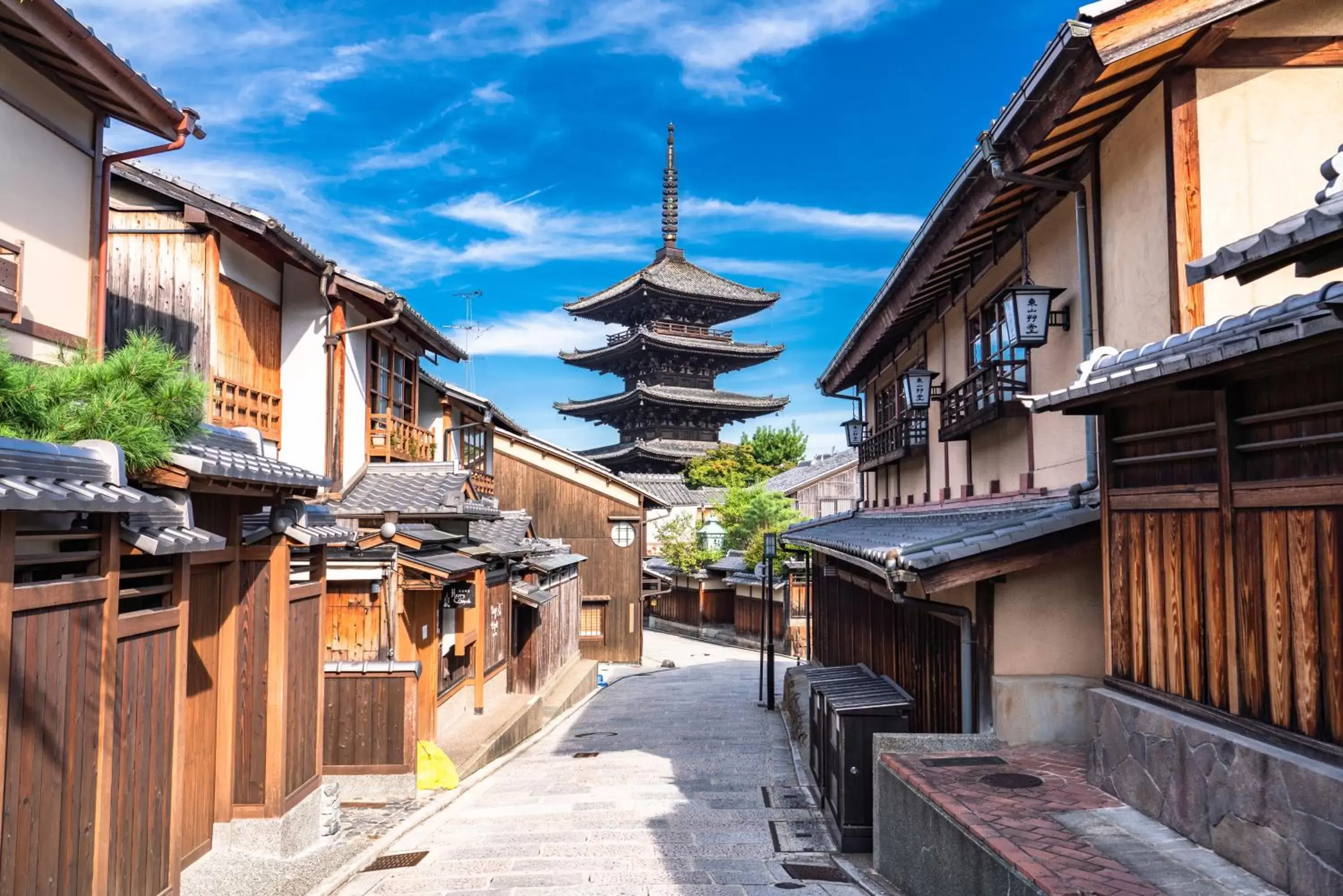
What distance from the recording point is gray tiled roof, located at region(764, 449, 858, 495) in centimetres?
5084

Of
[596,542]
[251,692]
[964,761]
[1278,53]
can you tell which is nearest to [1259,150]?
[1278,53]

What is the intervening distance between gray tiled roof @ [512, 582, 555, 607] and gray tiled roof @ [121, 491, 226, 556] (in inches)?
551

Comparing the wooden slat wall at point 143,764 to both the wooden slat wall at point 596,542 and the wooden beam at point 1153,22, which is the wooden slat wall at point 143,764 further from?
the wooden slat wall at point 596,542

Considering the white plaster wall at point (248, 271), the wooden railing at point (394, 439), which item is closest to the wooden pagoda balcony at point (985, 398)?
the wooden railing at point (394, 439)

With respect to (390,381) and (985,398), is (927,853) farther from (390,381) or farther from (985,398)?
(390,381)

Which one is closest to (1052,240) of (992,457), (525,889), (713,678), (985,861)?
(992,457)

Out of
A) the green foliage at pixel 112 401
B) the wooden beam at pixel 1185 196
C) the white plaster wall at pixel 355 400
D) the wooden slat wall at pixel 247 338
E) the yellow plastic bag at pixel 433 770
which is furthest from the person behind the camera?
the white plaster wall at pixel 355 400

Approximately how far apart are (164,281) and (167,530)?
7.80 meters

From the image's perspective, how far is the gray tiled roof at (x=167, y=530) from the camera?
579 cm

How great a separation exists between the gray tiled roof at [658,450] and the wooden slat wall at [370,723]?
39251 millimetres

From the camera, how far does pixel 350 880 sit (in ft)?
28.9

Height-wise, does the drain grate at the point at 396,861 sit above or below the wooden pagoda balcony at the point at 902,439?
below

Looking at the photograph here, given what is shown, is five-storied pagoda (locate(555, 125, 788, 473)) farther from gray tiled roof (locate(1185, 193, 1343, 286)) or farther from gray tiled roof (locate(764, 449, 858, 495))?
gray tiled roof (locate(1185, 193, 1343, 286))

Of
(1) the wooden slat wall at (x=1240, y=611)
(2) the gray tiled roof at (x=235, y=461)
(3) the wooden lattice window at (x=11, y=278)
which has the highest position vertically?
(3) the wooden lattice window at (x=11, y=278)
